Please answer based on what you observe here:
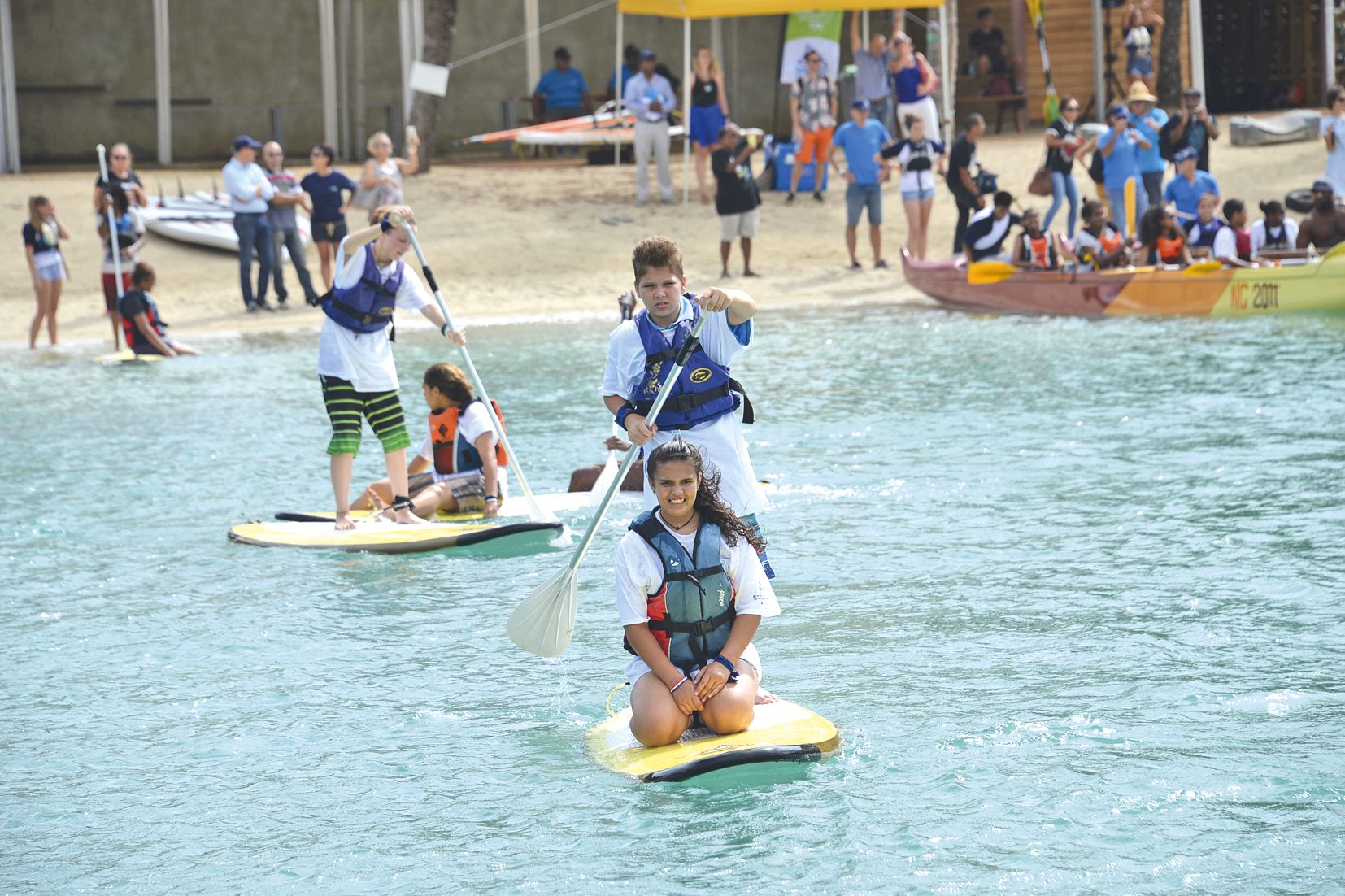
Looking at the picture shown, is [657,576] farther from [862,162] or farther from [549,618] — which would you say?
[862,162]

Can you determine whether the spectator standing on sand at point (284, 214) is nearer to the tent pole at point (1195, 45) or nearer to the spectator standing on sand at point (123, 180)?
the spectator standing on sand at point (123, 180)

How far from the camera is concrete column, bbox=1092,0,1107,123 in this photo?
27.7 metres

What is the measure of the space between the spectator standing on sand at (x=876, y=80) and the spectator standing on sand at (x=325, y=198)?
317 inches

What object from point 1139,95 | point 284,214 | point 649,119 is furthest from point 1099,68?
point 284,214

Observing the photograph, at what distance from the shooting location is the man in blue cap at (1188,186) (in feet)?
64.0

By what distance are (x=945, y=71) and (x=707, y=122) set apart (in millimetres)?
3690

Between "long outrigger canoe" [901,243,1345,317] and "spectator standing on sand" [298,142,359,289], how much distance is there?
671cm

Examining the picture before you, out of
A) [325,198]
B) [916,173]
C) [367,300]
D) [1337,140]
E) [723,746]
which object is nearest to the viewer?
[723,746]

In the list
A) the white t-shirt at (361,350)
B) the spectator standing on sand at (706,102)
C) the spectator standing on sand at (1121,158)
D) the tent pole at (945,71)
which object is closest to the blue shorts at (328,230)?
the spectator standing on sand at (706,102)

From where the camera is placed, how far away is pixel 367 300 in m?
9.49

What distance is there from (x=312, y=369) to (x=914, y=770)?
12.1 metres

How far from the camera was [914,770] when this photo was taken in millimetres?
Result: 5918

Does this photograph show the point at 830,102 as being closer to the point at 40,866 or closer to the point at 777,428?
the point at 777,428

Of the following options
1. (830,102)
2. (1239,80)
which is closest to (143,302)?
(830,102)
